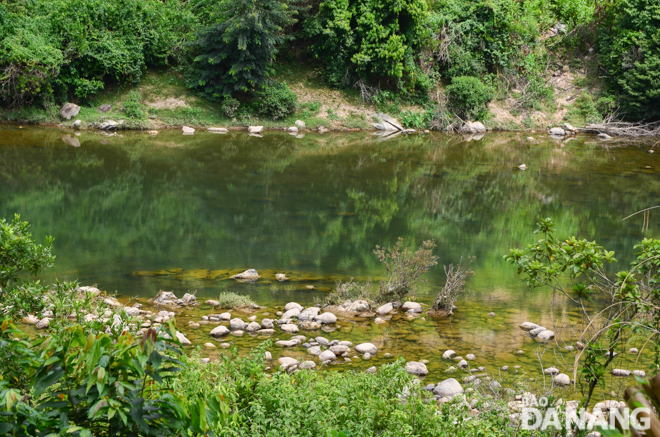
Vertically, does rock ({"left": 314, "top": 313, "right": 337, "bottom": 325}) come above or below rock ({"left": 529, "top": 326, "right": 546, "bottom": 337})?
below

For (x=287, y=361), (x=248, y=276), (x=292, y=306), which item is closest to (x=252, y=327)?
(x=292, y=306)

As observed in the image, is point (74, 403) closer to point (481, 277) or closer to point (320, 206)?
point (481, 277)

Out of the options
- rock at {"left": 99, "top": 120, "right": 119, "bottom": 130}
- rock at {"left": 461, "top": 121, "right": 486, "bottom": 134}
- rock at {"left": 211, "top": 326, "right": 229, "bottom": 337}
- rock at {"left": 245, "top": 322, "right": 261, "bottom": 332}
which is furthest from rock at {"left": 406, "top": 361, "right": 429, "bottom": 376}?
rock at {"left": 461, "top": 121, "right": 486, "bottom": 134}

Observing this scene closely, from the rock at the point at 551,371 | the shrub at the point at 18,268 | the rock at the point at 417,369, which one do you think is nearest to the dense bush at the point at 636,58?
the rock at the point at 551,371

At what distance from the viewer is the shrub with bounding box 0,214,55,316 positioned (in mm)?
3661

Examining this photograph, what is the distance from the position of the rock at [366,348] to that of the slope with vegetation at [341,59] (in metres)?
16.5

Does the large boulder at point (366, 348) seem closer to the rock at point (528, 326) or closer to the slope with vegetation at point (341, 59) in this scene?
the rock at point (528, 326)

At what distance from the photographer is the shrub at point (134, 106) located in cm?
2105

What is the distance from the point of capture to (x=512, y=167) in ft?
61.7

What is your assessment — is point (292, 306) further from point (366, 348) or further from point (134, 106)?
point (134, 106)

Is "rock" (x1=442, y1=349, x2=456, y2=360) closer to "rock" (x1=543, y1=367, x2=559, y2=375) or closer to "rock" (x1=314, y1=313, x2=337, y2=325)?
"rock" (x1=543, y1=367, x2=559, y2=375)

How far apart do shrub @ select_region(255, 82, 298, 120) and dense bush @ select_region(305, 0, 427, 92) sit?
285 cm

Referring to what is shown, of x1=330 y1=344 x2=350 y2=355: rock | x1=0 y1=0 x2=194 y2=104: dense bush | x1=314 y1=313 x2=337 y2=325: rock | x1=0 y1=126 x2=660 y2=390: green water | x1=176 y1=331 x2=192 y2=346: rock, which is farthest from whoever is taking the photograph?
x1=0 y1=0 x2=194 y2=104: dense bush

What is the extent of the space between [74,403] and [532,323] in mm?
6527
